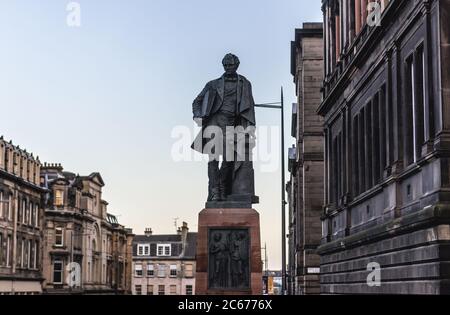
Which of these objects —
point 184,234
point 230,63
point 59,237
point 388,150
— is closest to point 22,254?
point 59,237

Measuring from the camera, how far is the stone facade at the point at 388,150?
22875mm

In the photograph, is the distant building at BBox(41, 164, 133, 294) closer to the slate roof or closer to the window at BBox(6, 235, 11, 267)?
the window at BBox(6, 235, 11, 267)

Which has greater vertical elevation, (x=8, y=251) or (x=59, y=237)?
(x=59, y=237)

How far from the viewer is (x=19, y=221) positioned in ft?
231

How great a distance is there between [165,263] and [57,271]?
1951 inches

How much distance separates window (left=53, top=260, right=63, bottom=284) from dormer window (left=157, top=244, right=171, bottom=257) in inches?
1948

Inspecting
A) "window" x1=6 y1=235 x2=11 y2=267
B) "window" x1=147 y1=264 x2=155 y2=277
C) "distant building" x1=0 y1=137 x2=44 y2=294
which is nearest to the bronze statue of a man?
"distant building" x1=0 y1=137 x2=44 y2=294

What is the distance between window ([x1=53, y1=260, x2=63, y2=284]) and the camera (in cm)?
8781

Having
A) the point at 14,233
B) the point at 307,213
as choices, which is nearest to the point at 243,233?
the point at 307,213

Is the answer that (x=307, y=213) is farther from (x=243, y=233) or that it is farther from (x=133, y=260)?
(x=133, y=260)

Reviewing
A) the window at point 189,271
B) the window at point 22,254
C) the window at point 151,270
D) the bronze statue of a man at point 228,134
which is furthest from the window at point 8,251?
the window at point 151,270

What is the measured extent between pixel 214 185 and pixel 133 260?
123 metres

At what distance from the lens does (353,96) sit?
127ft

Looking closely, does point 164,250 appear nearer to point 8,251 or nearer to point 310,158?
point 8,251
